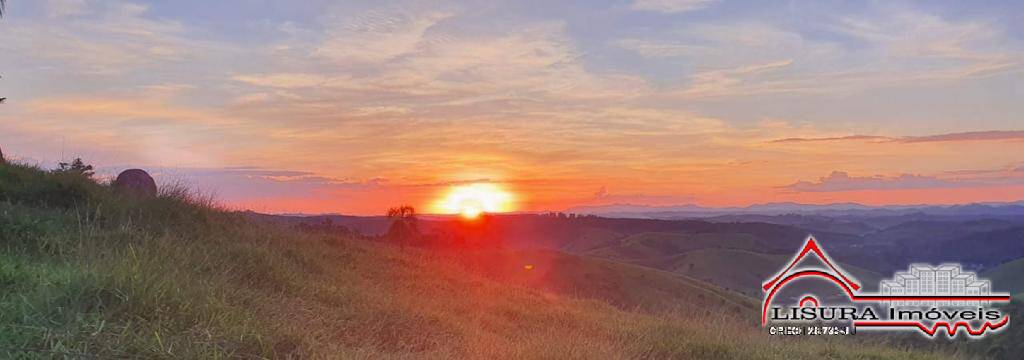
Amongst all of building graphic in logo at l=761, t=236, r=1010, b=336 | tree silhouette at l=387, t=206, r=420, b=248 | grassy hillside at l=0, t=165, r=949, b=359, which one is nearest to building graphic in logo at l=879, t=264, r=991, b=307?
building graphic in logo at l=761, t=236, r=1010, b=336

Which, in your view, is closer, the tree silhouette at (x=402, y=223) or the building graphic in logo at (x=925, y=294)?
the building graphic in logo at (x=925, y=294)

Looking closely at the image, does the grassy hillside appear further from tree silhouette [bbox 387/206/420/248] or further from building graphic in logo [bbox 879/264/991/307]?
tree silhouette [bbox 387/206/420/248]

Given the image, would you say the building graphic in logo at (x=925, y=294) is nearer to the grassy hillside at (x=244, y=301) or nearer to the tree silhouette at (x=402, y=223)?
the grassy hillside at (x=244, y=301)

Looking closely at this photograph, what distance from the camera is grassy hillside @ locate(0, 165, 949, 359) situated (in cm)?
499

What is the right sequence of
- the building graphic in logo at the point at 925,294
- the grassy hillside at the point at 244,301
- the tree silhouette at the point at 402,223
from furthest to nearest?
the tree silhouette at the point at 402,223, the building graphic in logo at the point at 925,294, the grassy hillside at the point at 244,301

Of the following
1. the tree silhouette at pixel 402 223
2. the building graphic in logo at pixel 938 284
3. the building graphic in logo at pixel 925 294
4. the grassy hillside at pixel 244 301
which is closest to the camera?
the grassy hillside at pixel 244 301

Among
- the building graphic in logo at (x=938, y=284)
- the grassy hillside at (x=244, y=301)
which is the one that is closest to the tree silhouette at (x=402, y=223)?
the grassy hillside at (x=244, y=301)

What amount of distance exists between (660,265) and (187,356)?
14767cm

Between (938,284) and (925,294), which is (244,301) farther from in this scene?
(938,284)

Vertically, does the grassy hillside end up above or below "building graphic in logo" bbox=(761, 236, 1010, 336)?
below

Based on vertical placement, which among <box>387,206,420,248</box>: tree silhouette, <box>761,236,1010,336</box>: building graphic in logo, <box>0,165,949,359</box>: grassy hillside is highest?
<box>387,206,420,248</box>: tree silhouette

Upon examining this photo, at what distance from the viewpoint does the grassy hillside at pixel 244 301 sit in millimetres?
4988

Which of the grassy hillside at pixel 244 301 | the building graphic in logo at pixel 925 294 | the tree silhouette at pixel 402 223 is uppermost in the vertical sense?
the tree silhouette at pixel 402 223

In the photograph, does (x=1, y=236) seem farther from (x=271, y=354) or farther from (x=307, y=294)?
(x=271, y=354)
